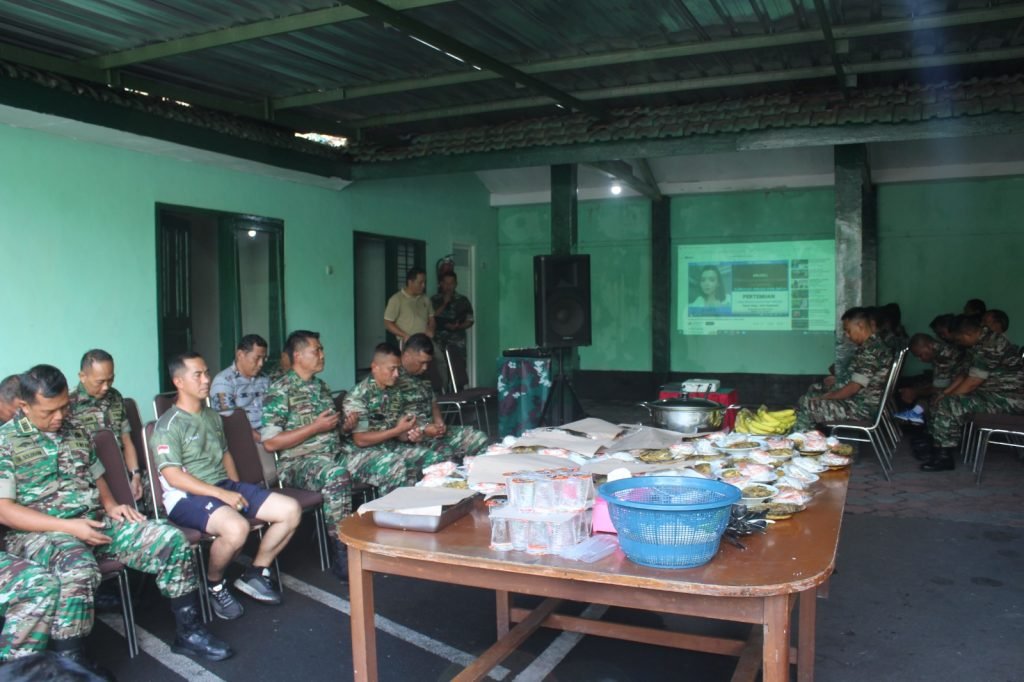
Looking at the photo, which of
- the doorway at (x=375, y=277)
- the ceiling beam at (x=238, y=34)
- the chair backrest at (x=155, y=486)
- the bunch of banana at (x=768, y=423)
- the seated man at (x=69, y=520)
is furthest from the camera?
the doorway at (x=375, y=277)

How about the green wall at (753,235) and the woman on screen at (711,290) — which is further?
the woman on screen at (711,290)

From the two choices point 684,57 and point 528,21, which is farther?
point 684,57

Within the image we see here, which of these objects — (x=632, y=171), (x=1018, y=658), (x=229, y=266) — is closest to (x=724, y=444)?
(x=1018, y=658)

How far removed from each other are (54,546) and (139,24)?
3148mm

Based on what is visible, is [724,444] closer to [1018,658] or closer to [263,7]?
[1018,658]

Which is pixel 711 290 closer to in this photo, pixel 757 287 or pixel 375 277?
pixel 757 287

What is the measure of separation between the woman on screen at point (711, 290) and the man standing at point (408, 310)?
388 centimetres

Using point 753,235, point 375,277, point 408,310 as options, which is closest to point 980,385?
point 753,235

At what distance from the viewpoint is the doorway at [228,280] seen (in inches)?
262

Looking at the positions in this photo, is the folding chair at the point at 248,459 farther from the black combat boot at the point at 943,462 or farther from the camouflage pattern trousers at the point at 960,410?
the camouflage pattern trousers at the point at 960,410

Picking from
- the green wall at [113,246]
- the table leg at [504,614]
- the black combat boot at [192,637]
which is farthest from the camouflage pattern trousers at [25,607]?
the green wall at [113,246]

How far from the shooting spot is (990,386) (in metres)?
6.36

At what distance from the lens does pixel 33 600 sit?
112 inches

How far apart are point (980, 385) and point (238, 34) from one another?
5642mm
